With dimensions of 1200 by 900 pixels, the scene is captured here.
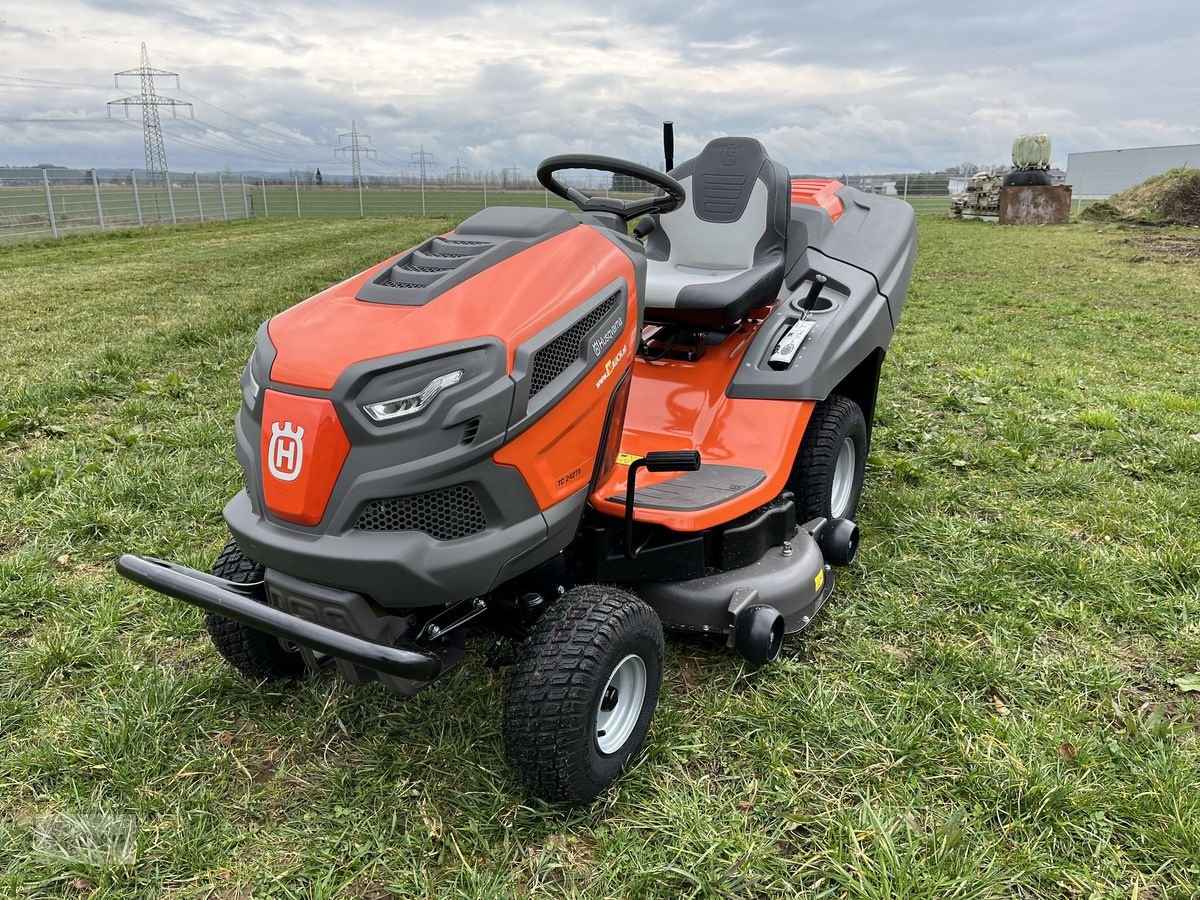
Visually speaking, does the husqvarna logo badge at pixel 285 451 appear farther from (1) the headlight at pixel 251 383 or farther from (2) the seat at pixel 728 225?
(2) the seat at pixel 728 225

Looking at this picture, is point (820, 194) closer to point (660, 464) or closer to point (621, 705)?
point (660, 464)

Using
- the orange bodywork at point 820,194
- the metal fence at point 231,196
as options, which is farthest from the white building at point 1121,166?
the orange bodywork at point 820,194

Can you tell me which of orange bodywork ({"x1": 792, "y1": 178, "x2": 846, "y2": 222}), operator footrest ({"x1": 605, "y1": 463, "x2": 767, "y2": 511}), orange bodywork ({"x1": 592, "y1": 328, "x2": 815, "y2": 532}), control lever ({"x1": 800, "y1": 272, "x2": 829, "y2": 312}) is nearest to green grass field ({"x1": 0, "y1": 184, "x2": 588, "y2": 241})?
orange bodywork ({"x1": 792, "y1": 178, "x2": 846, "y2": 222})

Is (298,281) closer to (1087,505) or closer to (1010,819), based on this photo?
(1087,505)

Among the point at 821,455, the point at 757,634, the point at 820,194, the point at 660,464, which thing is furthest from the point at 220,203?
the point at 757,634

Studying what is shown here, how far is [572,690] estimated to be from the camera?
70.4 inches

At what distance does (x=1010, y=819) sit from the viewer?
1.89 m

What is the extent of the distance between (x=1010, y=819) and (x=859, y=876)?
0.40m

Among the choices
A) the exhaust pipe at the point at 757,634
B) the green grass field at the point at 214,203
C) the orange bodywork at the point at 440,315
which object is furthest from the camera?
the green grass field at the point at 214,203

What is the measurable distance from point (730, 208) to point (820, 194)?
27.6 inches

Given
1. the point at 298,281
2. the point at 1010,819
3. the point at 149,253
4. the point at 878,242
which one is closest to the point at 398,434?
the point at 1010,819

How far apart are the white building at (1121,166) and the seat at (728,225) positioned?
29.7 meters

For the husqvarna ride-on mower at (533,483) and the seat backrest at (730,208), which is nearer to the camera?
the husqvarna ride-on mower at (533,483)

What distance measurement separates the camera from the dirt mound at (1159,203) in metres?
16.7
